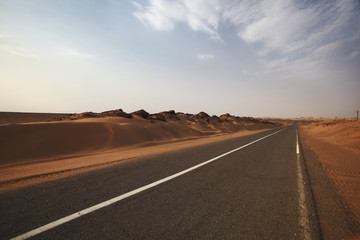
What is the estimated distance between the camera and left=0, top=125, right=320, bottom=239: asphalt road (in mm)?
2338

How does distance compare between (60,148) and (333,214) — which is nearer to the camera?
(333,214)

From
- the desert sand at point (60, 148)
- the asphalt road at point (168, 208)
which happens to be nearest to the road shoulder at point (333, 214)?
the asphalt road at point (168, 208)

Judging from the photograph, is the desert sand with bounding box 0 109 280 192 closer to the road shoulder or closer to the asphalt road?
the asphalt road

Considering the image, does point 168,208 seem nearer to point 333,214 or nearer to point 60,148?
point 333,214

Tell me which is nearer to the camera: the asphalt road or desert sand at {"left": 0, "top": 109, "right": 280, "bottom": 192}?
the asphalt road

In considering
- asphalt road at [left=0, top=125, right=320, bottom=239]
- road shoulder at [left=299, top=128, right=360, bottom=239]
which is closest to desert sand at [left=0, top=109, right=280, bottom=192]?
asphalt road at [left=0, top=125, right=320, bottom=239]

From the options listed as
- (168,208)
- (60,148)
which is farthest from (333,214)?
(60,148)

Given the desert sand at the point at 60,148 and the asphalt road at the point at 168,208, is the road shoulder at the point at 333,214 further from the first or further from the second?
the desert sand at the point at 60,148

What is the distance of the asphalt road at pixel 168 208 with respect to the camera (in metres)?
2.34

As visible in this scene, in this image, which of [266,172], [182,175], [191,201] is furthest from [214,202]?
[266,172]

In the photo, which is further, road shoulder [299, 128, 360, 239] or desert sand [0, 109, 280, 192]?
Answer: desert sand [0, 109, 280, 192]

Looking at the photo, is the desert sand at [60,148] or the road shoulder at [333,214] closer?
the road shoulder at [333,214]

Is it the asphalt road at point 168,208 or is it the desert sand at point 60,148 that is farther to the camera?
the desert sand at point 60,148

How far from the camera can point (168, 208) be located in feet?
9.77
